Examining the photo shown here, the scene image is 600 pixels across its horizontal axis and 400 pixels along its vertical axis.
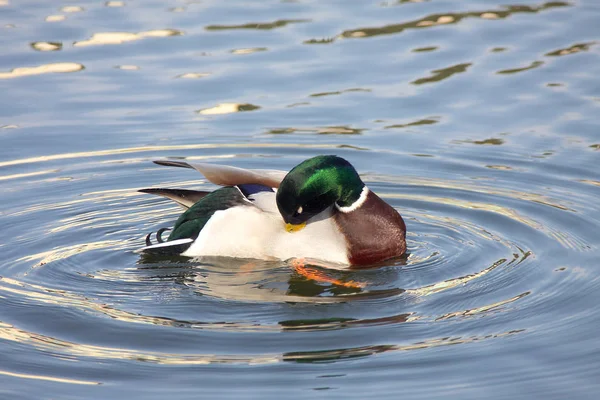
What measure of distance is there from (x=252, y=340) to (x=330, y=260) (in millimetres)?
1438

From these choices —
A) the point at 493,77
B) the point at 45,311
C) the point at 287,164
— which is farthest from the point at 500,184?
the point at 45,311

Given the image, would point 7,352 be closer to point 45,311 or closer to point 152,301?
point 45,311

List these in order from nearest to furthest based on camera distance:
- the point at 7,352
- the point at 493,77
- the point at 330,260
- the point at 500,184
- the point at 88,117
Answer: the point at 7,352 → the point at 330,260 → the point at 500,184 → the point at 88,117 → the point at 493,77

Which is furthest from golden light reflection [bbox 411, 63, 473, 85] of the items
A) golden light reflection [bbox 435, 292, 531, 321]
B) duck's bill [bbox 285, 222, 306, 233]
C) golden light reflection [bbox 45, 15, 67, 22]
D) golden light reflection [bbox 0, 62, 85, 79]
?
golden light reflection [bbox 435, 292, 531, 321]

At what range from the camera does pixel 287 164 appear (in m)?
9.04

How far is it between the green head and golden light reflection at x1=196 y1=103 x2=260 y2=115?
10.3 ft

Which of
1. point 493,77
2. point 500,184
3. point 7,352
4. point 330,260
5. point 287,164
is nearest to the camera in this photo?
point 7,352

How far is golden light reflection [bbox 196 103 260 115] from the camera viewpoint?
10.1m

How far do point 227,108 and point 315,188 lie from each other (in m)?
3.43

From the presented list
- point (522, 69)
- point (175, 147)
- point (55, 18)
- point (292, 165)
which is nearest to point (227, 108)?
point (175, 147)

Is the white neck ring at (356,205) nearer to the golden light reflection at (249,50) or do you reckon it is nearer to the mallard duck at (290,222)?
the mallard duck at (290,222)

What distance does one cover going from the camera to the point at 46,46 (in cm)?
1177

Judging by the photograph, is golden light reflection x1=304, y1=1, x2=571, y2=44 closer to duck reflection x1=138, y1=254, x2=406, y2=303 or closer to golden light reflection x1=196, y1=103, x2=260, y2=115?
golden light reflection x1=196, y1=103, x2=260, y2=115

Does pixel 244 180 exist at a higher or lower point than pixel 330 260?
higher
